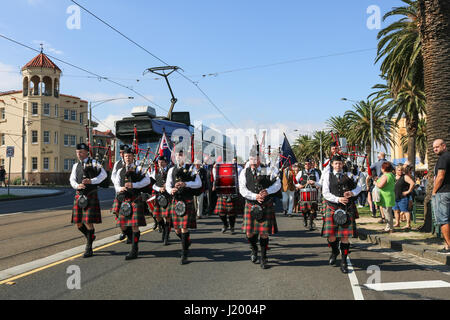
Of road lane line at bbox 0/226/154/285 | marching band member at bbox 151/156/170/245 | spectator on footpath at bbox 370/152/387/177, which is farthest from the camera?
spectator on footpath at bbox 370/152/387/177

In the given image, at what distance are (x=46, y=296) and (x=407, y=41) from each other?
20.6m

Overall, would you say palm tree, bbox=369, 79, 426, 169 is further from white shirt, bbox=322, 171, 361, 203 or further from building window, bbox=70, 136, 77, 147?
building window, bbox=70, 136, 77, 147

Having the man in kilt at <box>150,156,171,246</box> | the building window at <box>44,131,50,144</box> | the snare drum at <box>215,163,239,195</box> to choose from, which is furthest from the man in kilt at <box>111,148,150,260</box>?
the building window at <box>44,131,50,144</box>

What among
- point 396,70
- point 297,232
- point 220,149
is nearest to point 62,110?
point 220,149

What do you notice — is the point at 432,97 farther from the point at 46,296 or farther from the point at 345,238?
the point at 46,296

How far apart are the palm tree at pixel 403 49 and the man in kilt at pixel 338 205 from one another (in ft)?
50.1

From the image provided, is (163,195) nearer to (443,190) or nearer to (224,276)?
(224,276)

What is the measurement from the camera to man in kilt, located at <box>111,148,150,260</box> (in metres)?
6.70

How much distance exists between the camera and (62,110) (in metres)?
46.8

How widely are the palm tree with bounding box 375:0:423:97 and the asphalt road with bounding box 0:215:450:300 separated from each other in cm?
1540

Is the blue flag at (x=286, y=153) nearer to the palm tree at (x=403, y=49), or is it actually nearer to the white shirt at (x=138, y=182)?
the white shirt at (x=138, y=182)

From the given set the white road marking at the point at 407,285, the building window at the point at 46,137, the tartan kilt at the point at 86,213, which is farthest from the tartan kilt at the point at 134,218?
the building window at the point at 46,137

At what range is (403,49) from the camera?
1955 cm

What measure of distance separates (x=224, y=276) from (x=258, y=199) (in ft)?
4.46
